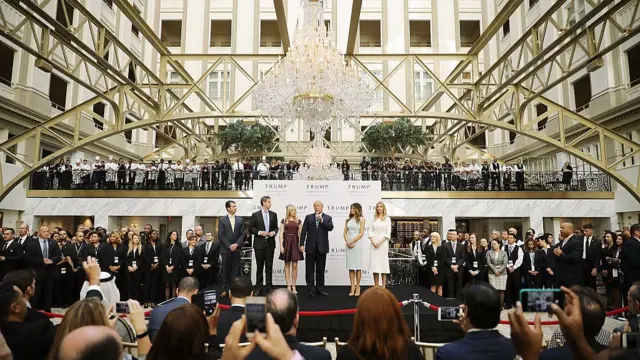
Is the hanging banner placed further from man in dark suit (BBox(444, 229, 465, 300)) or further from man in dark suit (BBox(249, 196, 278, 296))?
man in dark suit (BBox(444, 229, 465, 300))

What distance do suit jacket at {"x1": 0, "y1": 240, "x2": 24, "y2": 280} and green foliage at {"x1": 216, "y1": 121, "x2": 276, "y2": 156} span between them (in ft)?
40.9

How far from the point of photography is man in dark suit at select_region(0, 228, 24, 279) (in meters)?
7.26

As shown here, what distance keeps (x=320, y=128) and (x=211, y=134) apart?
1314 cm

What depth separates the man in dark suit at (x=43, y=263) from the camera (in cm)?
728

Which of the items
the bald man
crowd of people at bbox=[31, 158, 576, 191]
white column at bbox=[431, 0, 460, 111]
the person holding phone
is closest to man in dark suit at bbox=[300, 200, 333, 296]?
the person holding phone

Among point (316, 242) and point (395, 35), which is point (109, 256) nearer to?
point (316, 242)

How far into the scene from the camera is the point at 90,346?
1353 millimetres

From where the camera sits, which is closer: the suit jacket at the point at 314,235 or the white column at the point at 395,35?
the suit jacket at the point at 314,235

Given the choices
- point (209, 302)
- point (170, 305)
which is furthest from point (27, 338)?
point (209, 302)

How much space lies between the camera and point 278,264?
8.26m

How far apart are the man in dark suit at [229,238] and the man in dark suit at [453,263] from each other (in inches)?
155

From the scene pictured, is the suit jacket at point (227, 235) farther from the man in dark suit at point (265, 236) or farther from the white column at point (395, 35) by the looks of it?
the white column at point (395, 35)

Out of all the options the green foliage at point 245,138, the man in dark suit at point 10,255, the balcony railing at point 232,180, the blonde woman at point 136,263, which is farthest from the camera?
the green foliage at point 245,138

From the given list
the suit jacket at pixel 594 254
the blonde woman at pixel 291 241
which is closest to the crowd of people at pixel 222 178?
the suit jacket at pixel 594 254
